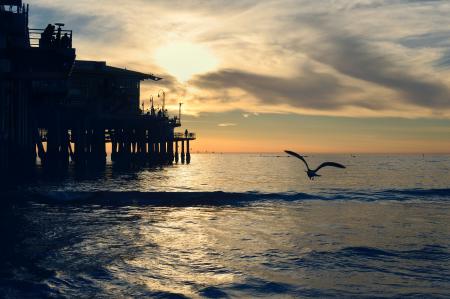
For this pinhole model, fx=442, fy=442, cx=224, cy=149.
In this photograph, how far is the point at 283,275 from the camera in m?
14.6

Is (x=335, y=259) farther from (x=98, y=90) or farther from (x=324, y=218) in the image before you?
(x=98, y=90)

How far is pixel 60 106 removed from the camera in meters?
58.8

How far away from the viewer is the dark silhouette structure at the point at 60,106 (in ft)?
124

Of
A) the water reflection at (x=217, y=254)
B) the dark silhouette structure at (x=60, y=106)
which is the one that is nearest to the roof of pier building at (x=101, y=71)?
the dark silhouette structure at (x=60, y=106)

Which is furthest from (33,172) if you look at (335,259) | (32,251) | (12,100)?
(335,259)

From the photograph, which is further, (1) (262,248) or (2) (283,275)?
(1) (262,248)

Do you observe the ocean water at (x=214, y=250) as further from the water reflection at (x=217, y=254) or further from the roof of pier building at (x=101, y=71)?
the roof of pier building at (x=101, y=71)

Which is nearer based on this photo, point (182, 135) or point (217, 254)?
point (217, 254)

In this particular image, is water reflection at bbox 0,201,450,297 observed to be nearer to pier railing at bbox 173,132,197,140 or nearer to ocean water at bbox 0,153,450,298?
ocean water at bbox 0,153,450,298

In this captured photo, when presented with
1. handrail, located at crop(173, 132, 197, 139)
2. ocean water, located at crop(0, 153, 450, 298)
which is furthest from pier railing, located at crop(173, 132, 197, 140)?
ocean water, located at crop(0, 153, 450, 298)

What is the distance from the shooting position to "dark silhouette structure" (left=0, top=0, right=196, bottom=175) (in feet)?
124

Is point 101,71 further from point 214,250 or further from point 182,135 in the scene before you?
point 214,250

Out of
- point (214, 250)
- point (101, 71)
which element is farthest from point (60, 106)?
point (214, 250)

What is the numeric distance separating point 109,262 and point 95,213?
13.5m
